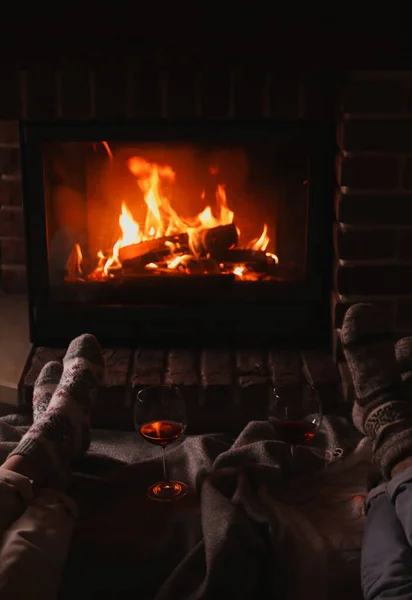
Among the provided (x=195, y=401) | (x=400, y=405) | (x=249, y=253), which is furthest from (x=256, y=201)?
(x=400, y=405)

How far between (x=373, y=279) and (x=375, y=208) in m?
0.17

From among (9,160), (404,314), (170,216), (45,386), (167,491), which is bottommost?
(167,491)

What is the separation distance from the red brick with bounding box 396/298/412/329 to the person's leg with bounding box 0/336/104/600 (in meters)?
0.74

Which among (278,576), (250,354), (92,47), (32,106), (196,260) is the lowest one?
(278,576)

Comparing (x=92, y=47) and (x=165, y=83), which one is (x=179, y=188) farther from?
(x=92, y=47)

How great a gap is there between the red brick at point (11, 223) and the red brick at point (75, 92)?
0.64 m

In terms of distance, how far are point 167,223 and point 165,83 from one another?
14.6 inches

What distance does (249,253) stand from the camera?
2.18 m

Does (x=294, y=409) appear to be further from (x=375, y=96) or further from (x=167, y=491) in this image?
(x=375, y=96)

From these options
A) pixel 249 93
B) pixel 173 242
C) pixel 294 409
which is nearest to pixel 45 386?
pixel 173 242

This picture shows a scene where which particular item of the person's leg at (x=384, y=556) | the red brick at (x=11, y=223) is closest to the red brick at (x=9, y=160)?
the red brick at (x=11, y=223)

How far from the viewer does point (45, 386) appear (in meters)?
1.90

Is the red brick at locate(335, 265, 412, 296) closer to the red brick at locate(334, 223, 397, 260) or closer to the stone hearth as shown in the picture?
the red brick at locate(334, 223, 397, 260)

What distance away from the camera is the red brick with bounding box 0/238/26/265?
2598mm
